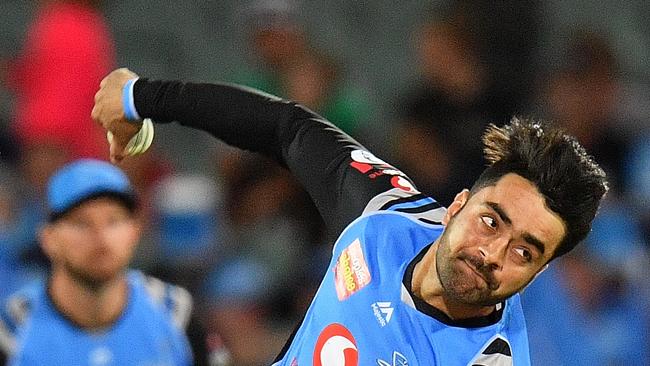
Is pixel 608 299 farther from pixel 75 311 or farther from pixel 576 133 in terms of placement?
pixel 75 311

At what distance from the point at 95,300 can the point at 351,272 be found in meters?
1.70

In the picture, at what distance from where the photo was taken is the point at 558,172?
3.15 m

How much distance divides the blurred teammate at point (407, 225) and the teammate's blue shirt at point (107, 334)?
128 cm

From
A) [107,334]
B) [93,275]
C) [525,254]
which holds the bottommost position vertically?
[107,334]

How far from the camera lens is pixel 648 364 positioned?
5.60m

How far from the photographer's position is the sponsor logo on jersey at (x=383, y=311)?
3.33 meters

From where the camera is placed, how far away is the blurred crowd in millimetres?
5707

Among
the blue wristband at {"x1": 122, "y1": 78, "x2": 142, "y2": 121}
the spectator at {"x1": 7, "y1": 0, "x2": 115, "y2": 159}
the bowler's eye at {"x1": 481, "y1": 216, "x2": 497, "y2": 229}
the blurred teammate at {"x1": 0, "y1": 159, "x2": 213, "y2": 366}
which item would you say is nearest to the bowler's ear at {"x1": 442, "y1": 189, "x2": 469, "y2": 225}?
the bowler's eye at {"x1": 481, "y1": 216, "x2": 497, "y2": 229}

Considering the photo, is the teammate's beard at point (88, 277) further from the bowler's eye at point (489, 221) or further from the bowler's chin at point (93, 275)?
the bowler's eye at point (489, 221)

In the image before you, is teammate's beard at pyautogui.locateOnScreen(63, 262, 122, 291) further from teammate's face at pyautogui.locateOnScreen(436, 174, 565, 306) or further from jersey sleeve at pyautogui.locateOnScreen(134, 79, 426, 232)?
teammate's face at pyautogui.locateOnScreen(436, 174, 565, 306)

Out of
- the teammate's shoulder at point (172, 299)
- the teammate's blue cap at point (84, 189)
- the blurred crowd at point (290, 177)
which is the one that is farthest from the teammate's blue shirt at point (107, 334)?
the blurred crowd at point (290, 177)

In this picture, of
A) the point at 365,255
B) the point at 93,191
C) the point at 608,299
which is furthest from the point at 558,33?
the point at 365,255

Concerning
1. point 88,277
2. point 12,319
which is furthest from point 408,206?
point 12,319

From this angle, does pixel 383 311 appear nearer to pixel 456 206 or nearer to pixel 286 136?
pixel 456 206
